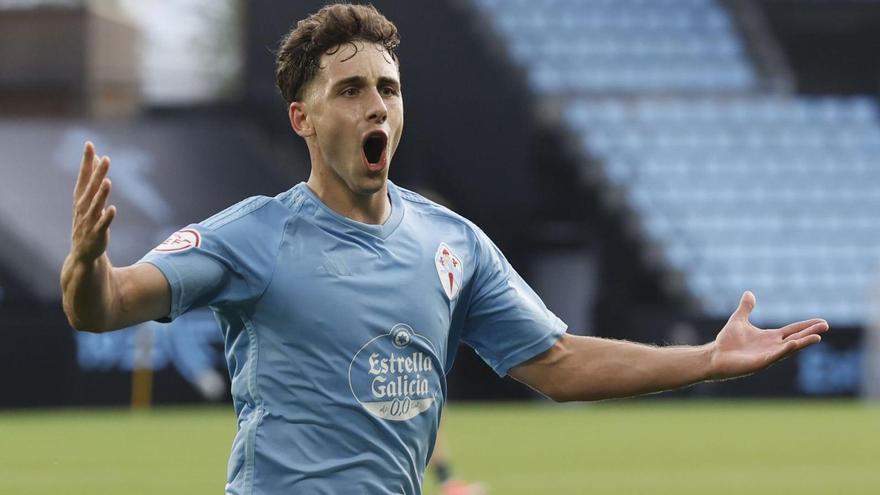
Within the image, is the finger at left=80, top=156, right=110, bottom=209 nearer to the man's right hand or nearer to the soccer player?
the man's right hand

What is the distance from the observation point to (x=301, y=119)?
159 inches

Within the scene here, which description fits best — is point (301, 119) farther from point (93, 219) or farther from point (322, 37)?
point (93, 219)

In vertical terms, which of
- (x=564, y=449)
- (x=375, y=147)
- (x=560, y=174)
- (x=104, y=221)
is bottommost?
(x=564, y=449)

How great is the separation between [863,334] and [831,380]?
2.30ft

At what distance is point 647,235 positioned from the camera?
23.0 m

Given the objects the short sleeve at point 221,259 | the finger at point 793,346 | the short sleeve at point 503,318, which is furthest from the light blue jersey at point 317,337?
the finger at point 793,346

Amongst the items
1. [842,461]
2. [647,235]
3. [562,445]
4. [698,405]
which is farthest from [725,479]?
[647,235]

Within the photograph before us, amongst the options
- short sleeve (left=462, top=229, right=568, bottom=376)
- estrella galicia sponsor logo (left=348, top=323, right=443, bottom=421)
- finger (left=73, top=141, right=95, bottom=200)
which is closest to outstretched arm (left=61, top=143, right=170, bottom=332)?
finger (left=73, top=141, right=95, bottom=200)

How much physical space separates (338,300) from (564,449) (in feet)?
36.6

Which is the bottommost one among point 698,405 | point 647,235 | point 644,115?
point 698,405

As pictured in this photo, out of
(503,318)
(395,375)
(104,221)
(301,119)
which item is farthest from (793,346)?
(104,221)

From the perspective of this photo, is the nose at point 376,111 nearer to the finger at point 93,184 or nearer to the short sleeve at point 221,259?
the short sleeve at point 221,259

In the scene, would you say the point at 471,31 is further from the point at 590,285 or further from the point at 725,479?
the point at 725,479

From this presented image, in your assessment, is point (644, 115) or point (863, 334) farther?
point (644, 115)
